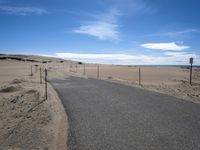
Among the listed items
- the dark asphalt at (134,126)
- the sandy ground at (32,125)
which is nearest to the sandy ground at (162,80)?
the dark asphalt at (134,126)

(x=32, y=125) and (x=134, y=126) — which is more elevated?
(x=134, y=126)

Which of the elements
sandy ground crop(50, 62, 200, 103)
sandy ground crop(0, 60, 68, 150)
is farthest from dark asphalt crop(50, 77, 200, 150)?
sandy ground crop(50, 62, 200, 103)

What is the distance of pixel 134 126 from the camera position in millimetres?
6746

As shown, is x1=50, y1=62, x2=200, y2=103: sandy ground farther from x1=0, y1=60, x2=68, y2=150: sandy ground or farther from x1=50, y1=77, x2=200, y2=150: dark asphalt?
x1=0, y1=60, x2=68, y2=150: sandy ground

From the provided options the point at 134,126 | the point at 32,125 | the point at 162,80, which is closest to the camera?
the point at 134,126

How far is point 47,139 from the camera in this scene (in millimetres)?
5840

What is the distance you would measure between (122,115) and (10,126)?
12.7 ft

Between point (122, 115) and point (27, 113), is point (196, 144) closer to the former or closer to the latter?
point (122, 115)

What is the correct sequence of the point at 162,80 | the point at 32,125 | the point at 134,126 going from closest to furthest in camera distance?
the point at 134,126
the point at 32,125
the point at 162,80

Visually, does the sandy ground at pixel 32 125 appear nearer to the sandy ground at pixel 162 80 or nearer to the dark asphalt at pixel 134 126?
the dark asphalt at pixel 134 126

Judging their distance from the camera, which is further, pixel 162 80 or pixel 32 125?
pixel 162 80

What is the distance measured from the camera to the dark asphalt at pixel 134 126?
17.5 feet

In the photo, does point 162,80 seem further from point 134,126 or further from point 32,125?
point 32,125

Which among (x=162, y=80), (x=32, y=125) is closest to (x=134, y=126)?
(x=32, y=125)
